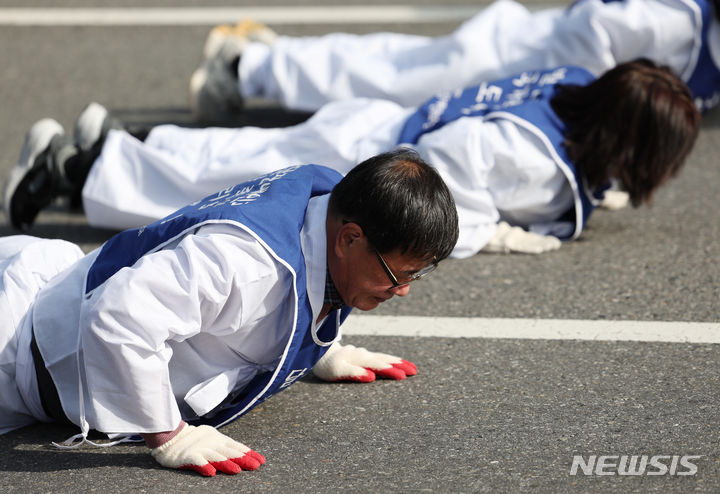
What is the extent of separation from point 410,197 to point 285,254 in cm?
30

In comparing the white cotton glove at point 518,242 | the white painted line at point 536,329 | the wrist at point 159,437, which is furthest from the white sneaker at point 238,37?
the wrist at point 159,437

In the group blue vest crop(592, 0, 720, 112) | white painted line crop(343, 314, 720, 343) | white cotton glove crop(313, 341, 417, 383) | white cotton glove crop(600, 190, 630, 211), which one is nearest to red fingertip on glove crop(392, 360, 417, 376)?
white cotton glove crop(313, 341, 417, 383)

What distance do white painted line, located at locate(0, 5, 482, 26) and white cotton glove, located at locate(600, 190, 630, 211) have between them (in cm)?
254

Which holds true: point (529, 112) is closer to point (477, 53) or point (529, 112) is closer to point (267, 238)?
point (477, 53)

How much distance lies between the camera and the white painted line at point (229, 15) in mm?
6098

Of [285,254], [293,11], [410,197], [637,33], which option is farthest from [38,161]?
[293,11]

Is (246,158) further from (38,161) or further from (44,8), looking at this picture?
(44,8)

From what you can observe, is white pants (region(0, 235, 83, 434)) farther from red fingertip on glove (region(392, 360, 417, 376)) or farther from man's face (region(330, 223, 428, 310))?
red fingertip on glove (region(392, 360, 417, 376))

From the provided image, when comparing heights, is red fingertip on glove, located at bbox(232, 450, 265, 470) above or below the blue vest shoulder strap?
below

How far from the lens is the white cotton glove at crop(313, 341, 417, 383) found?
8.30 ft

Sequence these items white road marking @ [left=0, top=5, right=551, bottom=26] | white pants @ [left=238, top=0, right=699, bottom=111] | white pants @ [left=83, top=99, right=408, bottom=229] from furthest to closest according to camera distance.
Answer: white road marking @ [left=0, top=5, right=551, bottom=26]
white pants @ [left=238, top=0, right=699, bottom=111]
white pants @ [left=83, top=99, right=408, bottom=229]

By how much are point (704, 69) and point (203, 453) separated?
3111 mm

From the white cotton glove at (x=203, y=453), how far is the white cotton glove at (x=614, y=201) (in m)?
2.19

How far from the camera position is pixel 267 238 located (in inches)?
80.0
